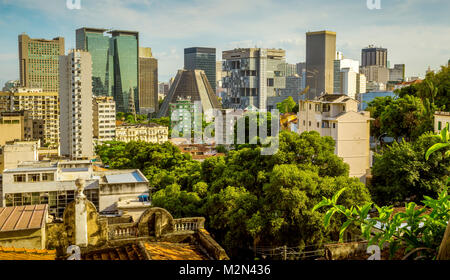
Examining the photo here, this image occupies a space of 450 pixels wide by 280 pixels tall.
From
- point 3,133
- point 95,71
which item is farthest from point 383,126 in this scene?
point 95,71

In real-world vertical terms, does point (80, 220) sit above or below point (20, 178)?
above

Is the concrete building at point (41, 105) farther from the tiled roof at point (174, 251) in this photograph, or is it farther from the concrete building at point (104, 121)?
the tiled roof at point (174, 251)

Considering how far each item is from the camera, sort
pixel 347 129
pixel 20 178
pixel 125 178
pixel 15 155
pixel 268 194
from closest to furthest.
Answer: pixel 268 194, pixel 20 178, pixel 125 178, pixel 347 129, pixel 15 155

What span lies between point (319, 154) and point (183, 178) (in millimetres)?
2858

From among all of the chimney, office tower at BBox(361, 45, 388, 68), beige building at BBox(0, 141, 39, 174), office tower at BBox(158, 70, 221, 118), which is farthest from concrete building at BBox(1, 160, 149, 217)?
office tower at BBox(158, 70, 221, 118)

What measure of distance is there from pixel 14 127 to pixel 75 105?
2.83 m

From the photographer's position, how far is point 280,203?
5465 mm

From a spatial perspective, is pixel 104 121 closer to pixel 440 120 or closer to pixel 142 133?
pixel 142 133

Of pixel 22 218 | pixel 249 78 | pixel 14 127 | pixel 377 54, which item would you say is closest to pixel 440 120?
pixel 377 54

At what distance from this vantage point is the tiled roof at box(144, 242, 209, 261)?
2.96 m

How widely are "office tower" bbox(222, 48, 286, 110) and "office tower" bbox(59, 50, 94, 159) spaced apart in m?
18.9

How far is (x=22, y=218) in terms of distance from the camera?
2875mm

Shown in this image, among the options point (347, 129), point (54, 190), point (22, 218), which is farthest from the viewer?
point (347, 129)

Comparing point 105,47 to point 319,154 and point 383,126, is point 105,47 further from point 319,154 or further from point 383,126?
point 319,154
